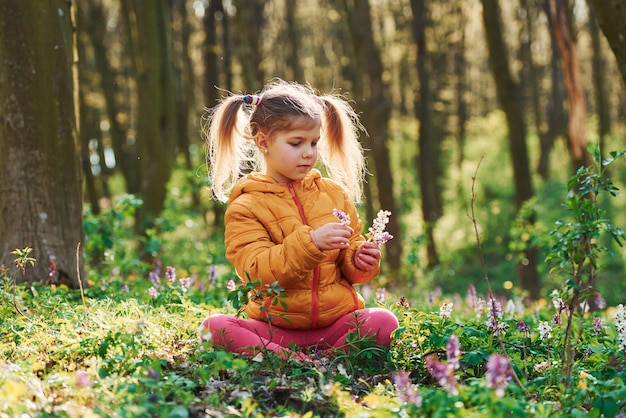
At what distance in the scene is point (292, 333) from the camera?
4.01 m

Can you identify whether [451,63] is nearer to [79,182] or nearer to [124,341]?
[79,182]

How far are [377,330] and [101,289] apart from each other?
2.45 m

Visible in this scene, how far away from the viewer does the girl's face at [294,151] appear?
13.1 ft

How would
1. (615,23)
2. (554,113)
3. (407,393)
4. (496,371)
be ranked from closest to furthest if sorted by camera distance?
(496,371), (407,393), (615,23), (554,113)

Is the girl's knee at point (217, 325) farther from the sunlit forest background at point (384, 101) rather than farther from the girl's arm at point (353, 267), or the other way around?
the sunlit forest background at point (384, 101)

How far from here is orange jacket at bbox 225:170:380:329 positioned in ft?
12.5

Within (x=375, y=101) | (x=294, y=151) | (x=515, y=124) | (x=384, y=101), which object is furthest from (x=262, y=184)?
(x=384, y=101)

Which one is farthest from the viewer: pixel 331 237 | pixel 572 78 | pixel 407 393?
pixel 572 78

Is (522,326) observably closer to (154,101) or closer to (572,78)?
(572,78)

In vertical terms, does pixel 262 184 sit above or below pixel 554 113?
below

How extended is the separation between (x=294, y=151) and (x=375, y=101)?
7.29m

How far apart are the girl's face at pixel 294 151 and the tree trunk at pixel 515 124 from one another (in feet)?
21.1

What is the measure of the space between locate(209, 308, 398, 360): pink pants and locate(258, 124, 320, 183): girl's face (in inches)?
33.0

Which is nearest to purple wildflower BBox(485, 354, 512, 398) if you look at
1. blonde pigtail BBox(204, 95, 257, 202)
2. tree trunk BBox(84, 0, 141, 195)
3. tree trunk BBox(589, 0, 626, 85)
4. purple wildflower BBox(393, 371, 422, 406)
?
purple wildflower BBox(393, 371, 422, 406)
